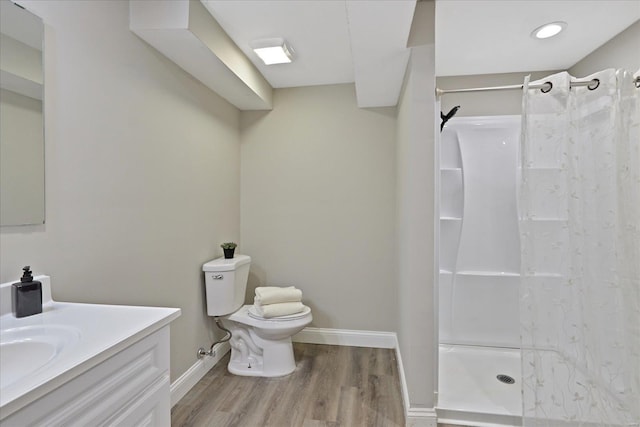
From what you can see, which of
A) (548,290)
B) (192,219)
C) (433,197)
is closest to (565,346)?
(548,290)

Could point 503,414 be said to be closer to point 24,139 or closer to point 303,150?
point 303,150

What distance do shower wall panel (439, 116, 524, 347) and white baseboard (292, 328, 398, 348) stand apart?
473 mm

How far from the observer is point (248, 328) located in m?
2.48

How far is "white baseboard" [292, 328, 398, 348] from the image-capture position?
290cm

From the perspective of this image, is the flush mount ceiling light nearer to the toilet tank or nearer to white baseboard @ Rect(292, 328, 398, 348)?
the toilet tank

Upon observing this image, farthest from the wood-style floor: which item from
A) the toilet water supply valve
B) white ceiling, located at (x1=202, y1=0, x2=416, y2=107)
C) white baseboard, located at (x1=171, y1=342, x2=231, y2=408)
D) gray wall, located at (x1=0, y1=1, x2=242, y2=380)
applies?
white ceiling, located at (x1=202, y1=0, x2=416, y2=107)

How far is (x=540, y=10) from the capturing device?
1840mm

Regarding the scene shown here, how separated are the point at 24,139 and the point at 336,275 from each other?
7.56ft

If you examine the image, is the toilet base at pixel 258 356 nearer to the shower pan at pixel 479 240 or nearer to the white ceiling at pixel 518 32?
the shower pan at pixel 479 240

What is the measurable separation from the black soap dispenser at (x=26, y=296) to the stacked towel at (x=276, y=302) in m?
1.42

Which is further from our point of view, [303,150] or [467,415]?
[303,150]

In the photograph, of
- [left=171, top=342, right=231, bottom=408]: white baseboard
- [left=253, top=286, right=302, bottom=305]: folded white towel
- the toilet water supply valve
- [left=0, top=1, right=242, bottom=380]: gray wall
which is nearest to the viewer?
[left=0, top=1, right=242, bottom=380]: gray wall

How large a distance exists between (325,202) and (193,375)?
5.47 feet

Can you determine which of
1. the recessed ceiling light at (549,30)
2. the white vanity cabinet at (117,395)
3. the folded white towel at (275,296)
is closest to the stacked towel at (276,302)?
the folded white towel at (275,296)
